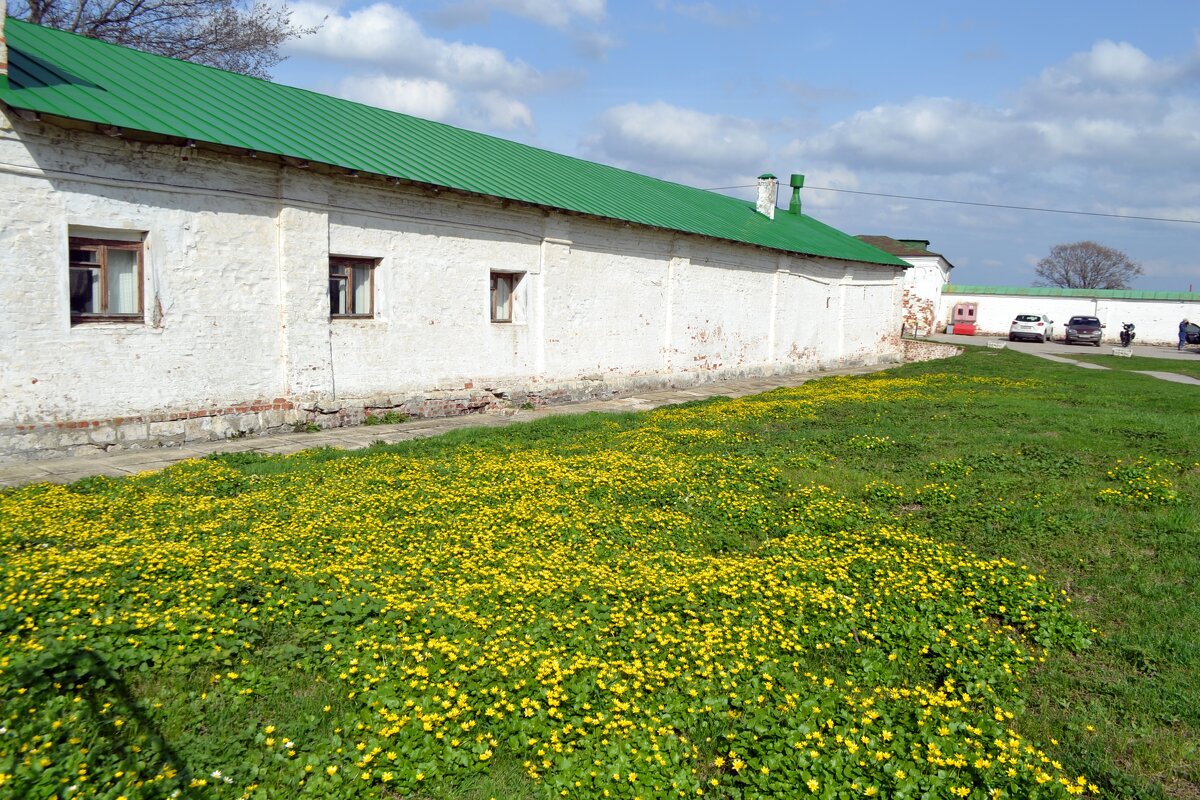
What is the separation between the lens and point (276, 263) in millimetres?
11133

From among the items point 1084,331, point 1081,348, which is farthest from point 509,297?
point 1084,331

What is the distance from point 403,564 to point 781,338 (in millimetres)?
19487

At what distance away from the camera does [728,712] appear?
4000 millimetres

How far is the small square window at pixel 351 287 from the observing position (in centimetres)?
1212

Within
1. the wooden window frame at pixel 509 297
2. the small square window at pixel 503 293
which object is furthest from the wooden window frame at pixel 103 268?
the small square window at pixel 503 293

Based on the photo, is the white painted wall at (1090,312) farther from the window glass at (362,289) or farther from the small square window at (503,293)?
the window glass at (362,289)

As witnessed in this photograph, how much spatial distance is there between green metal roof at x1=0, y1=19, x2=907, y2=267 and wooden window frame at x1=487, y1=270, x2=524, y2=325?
149 cm

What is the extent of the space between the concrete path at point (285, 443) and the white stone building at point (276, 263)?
23 cm

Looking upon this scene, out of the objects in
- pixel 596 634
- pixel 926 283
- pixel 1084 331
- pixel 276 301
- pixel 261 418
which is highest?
pixel 926 283

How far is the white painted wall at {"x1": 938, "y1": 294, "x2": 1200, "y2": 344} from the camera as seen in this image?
44344 millimetres

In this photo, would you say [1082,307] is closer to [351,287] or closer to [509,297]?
[509,297]

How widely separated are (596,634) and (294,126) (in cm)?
1036

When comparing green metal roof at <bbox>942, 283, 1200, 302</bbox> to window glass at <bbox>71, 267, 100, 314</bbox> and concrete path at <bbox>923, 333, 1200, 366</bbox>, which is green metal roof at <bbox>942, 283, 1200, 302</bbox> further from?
window glass at <bbox>71, 267, 100, 314</bbox>

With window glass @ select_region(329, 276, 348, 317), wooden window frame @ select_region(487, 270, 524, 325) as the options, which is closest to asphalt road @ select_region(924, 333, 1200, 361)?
wooden window frame @ select_region(487, 270, 524, 325)
